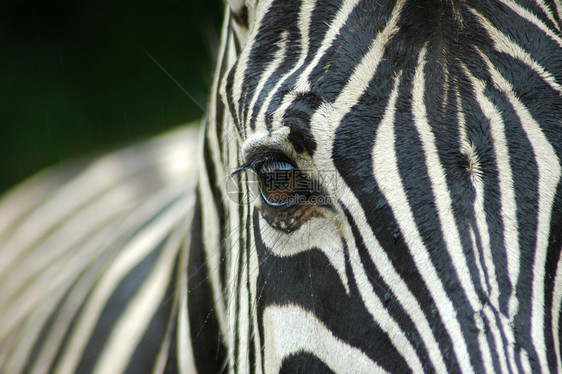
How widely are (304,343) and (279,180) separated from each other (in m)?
0.39

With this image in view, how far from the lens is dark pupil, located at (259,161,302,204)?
4.37ft

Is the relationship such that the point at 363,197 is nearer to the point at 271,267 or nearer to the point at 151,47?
the point at 271,267

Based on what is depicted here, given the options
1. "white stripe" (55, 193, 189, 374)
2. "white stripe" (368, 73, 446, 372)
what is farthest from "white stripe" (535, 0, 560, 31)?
"white stripe" (55, 193, 189, 374)

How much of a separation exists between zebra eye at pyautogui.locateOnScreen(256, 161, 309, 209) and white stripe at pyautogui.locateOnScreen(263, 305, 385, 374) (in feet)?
0.85

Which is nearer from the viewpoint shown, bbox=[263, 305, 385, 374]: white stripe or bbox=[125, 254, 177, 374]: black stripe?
bbox=[263, 305, 385, 374]: white stripe

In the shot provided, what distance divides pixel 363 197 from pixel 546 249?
383 mm

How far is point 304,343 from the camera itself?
1336mm

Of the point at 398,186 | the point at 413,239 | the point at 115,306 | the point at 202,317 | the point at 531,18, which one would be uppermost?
the point at 531,18

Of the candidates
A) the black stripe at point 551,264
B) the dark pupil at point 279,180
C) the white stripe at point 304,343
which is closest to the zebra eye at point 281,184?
the dark pupil at point 279,180

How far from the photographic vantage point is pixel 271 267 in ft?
4.71

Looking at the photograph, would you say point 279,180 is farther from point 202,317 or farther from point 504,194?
point 202,317

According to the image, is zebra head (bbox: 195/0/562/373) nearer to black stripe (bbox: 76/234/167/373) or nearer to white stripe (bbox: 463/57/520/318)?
white stripe (bbox: 463/57/520/318)

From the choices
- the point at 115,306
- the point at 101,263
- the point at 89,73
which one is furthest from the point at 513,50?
the point at 89,73

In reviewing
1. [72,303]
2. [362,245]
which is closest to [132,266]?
[72,303]
